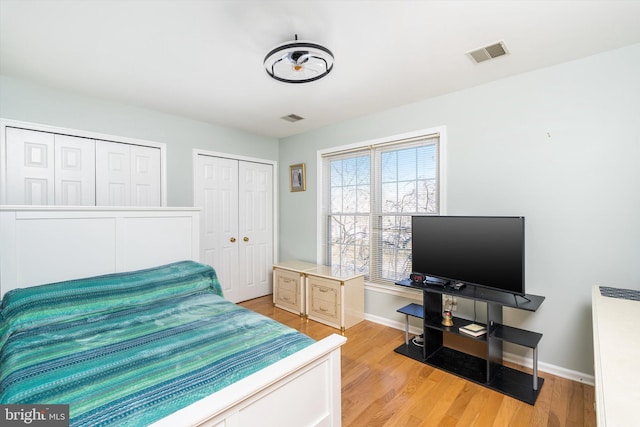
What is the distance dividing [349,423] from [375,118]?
2903 millimetres

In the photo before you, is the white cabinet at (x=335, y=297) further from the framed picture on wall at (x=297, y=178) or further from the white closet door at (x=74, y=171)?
the white closet door at (x=74, y=171)

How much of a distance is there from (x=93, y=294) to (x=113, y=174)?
4.75 feet

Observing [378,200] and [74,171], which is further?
[378,200]

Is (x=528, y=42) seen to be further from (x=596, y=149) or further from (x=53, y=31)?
(x=53, y=31)

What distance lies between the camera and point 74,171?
278 centimetres

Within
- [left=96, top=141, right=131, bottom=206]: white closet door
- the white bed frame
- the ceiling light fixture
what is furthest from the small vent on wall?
[left=96, top=141, right=131, bottom=206]: white closet door

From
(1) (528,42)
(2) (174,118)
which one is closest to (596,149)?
(1) (528,42)

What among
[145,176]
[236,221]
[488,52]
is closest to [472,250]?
[488,52]

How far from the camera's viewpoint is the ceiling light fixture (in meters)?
1.72

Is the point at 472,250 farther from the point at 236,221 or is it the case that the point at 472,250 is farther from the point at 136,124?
the point at 136,124

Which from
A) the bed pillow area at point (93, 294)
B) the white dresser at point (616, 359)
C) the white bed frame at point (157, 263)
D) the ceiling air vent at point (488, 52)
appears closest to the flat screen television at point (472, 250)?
the white dresser at point (616, 359)

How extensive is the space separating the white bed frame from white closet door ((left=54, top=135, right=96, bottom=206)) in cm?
50

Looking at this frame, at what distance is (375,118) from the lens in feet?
11.0

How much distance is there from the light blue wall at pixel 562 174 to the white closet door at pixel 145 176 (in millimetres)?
3124
